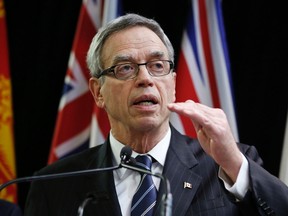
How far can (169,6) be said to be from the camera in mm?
3617

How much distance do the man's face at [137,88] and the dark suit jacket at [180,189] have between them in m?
0.15

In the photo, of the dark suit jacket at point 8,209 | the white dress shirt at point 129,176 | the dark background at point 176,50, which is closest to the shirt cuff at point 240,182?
the white dress shirt at point 129,176

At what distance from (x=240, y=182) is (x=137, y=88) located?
536mm

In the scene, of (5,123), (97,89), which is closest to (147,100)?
(97,89)

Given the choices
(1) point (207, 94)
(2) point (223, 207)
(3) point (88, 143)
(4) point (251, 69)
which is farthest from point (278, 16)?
(2) point (223, 207)

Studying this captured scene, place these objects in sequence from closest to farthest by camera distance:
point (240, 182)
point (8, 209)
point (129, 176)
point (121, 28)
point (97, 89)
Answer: point (240, 182) → point (129, 176) → point (121, 28) → point (97, 89) → point (8, 209)

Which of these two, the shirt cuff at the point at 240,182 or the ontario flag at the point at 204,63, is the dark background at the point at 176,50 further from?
the shirt cuff at the point at 240,182

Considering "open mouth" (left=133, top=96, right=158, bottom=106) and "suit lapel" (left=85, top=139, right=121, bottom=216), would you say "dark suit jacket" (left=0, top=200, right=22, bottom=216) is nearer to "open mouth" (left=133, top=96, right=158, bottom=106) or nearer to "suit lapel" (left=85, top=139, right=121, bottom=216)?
"suit lapel" (left=85, top=139, right=121, bottom=216)

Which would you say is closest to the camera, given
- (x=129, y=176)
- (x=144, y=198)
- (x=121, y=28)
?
(x=144, y=198)

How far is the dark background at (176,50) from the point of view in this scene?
329 centimetres

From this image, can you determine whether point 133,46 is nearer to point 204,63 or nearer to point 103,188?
point 103,188

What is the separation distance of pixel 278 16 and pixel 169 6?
2.18ft

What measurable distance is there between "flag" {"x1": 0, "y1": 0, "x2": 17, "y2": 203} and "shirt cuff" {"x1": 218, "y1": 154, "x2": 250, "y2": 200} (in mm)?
1920

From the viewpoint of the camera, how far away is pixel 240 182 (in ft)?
6.26
